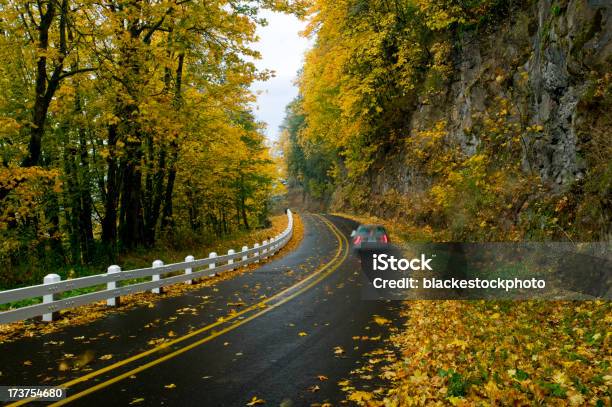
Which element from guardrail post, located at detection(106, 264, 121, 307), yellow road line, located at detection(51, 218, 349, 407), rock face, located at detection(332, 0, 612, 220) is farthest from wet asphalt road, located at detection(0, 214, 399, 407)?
rock face, located at detection(332, 0, 612, 220)

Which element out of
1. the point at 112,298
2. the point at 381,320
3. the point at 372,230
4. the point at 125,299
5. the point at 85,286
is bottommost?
the point at 125,299

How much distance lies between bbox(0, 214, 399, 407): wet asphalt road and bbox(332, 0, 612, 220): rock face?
6.63m

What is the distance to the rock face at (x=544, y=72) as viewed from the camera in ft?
37.9

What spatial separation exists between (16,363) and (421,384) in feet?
21.6

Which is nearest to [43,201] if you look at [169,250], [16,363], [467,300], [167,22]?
[169,250]

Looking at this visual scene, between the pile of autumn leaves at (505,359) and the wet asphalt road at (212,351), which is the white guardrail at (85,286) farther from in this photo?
the pile of autumn leaves at (505,359)

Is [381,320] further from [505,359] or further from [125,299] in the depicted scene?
[125,299]

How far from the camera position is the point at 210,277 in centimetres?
1788

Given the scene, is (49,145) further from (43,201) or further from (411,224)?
(411,224)

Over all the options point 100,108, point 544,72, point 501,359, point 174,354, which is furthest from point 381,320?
point 100,108

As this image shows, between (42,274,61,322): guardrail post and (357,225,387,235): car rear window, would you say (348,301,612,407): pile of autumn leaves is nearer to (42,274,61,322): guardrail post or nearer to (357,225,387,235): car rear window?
(42,274,61,322): guardrail post

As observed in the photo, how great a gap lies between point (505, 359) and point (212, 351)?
15.8ft

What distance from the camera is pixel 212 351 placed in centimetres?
797

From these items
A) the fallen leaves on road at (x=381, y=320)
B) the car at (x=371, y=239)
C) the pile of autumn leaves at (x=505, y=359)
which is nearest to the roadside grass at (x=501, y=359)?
the pile of autumn leaves at (x=505, y=359)
